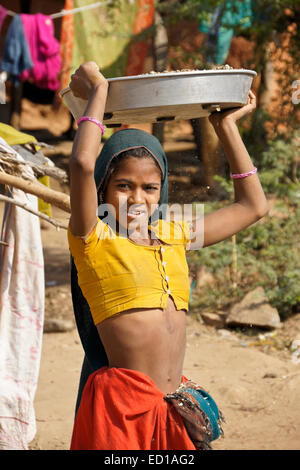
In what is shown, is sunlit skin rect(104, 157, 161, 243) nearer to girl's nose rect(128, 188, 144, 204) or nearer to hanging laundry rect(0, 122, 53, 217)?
girl's nose rect(128, 188, 144, 204)

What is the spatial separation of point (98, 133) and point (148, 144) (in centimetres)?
33

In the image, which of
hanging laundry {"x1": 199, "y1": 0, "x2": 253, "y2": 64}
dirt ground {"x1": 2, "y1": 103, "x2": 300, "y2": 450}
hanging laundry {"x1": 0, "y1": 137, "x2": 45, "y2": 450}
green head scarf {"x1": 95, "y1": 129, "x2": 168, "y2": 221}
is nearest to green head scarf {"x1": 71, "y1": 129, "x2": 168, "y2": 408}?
green head scarf {"x1": 95, "y1": 129, "x2": 168, "y2": 221}

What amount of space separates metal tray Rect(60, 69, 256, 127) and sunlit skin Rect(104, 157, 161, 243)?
0.17m

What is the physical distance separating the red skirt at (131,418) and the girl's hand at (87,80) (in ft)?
2.69

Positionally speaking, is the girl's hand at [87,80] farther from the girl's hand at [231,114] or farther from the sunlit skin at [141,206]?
the girl's hand at [231,114]

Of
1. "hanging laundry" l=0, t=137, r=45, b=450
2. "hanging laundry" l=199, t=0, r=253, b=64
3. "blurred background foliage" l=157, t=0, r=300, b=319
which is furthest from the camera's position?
"hanging laundry" l=199, t=0, r=253, b=64

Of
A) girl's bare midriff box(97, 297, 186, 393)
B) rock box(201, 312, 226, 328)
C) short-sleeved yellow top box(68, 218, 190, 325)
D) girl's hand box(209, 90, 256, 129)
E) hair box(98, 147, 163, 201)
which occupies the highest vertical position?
girl's hand box(209, 90, 256, 129)

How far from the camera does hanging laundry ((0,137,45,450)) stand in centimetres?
354

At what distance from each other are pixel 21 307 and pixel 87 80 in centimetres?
187

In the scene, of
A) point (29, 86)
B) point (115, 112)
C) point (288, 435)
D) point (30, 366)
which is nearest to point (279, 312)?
point (288, 435)

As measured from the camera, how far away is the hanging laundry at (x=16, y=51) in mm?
8945

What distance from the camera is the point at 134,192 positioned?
213 cm

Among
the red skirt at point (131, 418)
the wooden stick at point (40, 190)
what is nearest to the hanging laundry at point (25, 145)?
the wooden stick at point (40, 190)

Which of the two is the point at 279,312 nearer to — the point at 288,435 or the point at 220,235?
the point at 288,435
